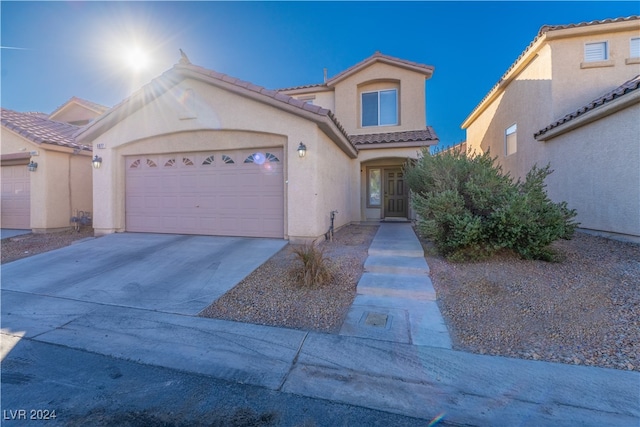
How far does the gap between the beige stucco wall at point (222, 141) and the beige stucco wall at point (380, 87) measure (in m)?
4.06

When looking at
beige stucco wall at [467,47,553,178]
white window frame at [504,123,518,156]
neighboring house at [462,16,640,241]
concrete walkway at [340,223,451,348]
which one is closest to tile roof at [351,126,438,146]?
beige stucco wall at [467,47,553,178]

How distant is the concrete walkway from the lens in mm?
3578

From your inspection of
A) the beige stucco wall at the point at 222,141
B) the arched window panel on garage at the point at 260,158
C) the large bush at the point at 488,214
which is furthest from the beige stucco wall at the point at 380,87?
the large bush at the point at 488,214

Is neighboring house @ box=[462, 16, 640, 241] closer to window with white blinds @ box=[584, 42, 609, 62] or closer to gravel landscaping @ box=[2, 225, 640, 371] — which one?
window with white blinds @ box=[584, 42, 609, 62]

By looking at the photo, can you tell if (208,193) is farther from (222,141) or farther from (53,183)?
(53,183)

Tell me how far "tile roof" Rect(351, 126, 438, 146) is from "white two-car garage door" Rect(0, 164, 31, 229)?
12784 mm

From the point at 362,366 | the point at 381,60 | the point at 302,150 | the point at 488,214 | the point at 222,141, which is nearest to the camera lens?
the point at 362,366

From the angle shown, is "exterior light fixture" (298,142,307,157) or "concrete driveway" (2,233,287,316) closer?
"concrete driveway" (2,233,287,316)

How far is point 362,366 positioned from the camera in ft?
9.74

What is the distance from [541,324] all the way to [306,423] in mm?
3264

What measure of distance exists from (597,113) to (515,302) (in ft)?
19.1

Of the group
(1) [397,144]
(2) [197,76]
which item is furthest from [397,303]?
(1) [397,144]

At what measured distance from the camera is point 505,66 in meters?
12.5

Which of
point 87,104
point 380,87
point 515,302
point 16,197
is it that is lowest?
point 515,302
